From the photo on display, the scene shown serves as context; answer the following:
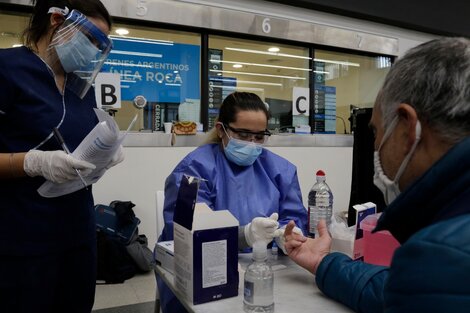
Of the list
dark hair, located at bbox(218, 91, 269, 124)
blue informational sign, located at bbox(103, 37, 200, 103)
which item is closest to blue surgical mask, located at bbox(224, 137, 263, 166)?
dark hair, located at bbox(218, 91, 269, 124)

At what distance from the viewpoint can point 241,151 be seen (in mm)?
1586

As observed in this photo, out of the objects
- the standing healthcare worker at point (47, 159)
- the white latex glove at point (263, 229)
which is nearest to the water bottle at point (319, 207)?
the white latex glove at point (263, 229)

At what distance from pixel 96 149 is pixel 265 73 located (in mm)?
3300

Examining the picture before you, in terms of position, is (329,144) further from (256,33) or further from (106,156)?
(106,156)

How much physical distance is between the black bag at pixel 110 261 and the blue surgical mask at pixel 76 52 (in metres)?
1.87

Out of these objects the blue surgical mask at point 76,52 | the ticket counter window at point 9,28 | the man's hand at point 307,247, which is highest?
the ticket counter window at point 9,28

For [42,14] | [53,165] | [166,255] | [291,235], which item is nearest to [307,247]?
[291,235]

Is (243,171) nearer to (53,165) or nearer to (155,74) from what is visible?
(53,165)

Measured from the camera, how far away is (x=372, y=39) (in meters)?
4.51

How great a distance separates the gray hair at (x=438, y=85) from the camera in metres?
0.59

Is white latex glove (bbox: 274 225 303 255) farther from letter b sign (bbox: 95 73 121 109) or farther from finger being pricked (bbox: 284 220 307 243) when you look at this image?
letter b sign (bbox: 95 73 121 109)

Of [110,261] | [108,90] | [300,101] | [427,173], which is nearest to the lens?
[427,173]

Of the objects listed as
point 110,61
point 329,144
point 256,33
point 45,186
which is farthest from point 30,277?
point 329,144

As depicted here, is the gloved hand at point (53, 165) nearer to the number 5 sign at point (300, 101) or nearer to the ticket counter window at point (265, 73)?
the ticket counter window at point (265, 73)
